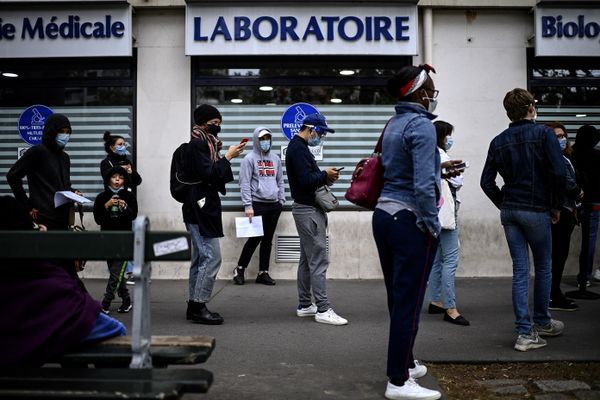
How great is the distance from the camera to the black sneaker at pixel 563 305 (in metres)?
7.34

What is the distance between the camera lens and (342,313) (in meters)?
7.35

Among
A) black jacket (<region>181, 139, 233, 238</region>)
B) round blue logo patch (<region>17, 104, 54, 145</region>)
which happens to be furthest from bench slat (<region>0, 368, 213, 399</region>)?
round blue logo patch (<region>17, 104, 54, 145</region>)

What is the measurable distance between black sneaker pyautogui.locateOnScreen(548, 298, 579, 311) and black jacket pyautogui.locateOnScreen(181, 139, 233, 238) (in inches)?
140

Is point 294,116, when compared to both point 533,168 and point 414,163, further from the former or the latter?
point 414,163

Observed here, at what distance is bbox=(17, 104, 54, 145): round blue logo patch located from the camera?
33.6 ft

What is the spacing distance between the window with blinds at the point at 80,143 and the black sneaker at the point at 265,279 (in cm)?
270

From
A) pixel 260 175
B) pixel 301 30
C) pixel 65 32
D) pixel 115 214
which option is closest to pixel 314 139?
pixel 115 214

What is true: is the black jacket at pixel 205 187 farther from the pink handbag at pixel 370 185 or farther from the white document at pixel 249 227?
A: the pink handbag at pixel 370 185

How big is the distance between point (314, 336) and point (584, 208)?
12.6 feet

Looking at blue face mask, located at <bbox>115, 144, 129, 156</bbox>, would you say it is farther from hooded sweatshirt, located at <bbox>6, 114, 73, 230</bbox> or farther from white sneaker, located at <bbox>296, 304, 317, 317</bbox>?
white sneaker, located at <bbox>296, 304, 317, 317</bbox>

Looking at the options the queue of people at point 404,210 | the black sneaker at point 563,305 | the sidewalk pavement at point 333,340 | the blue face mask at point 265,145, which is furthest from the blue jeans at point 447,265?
the blue face mask at point 265,145

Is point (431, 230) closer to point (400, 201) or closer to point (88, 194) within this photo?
point (400, 201)

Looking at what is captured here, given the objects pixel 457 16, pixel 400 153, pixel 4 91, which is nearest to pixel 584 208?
pixel 457 16

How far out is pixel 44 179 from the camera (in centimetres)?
630
